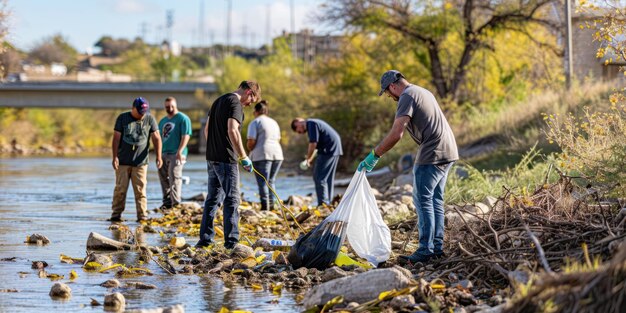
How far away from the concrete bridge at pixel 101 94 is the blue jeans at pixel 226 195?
→ 52.7m

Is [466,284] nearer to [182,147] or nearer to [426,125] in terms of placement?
[426,125]

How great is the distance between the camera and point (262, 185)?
17.9 m

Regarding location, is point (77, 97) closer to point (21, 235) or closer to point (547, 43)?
point (547, 43)

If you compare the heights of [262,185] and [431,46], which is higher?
[431,46]

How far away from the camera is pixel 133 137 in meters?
16.1

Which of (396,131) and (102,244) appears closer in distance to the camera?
(396,131)

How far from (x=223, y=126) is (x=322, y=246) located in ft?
7.46

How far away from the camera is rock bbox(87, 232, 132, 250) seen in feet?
41.5

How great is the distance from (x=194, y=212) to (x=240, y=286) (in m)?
7.77

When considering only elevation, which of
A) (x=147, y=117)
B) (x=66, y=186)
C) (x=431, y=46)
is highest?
(x=431, y=46)

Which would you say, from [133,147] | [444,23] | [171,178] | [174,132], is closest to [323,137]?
[174,132]

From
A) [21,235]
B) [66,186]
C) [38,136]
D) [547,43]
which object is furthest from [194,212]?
[38,136]

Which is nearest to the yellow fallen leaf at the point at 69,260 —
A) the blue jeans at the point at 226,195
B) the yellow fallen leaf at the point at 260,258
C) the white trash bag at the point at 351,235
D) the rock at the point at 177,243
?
the rock at the point at 177,243

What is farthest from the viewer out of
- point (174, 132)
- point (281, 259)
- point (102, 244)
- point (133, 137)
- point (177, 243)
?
point (174, 132)
